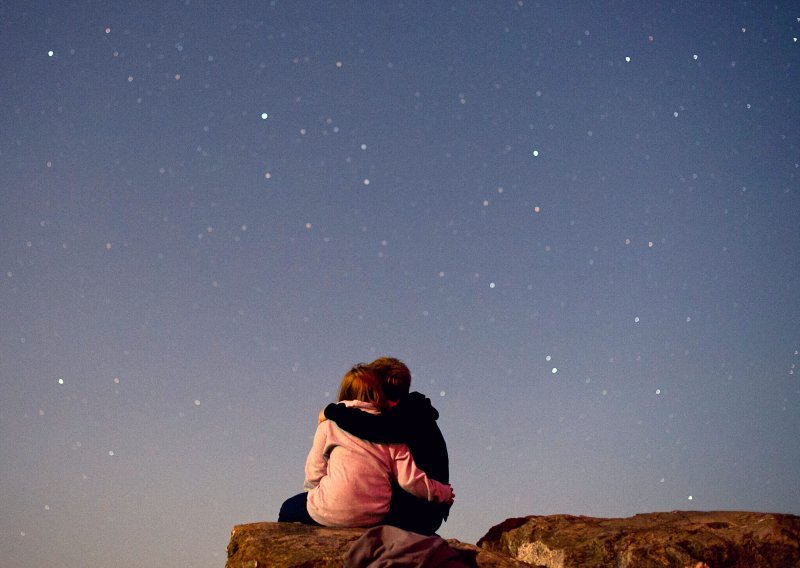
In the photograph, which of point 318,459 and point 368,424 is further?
point 318,459

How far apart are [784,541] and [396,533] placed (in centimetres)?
280

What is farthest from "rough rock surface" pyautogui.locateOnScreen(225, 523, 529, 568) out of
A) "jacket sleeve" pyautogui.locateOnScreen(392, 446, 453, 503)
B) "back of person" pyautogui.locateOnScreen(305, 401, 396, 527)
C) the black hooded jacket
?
the black hooded jacket

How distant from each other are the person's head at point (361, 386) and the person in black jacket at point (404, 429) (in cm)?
4

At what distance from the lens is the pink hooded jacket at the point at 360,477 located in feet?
13.1

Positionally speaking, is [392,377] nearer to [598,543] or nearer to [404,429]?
[404,429]

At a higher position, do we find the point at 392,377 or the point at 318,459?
the point at 392,377

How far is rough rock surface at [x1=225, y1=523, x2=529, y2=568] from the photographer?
356 centimetres

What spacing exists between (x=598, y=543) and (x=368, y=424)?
1.83 metres

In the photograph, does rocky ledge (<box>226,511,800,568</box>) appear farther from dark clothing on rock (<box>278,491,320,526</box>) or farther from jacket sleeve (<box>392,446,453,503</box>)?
jacket sleeve (<box>392,446,453,503</box>)

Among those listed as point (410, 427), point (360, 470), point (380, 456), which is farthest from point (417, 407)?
point (360, 470)

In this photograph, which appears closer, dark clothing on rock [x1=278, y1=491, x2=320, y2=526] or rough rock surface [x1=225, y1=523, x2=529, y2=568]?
rough rock surface [x1=225, y1=523, x2=529, y2=568]

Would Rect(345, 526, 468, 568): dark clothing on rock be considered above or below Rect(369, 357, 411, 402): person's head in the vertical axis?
below

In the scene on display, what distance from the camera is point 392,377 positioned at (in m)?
4.06

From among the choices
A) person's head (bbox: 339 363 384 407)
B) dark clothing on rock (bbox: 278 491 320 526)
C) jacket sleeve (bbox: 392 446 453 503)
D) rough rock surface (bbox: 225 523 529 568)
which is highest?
person's head (bbox: 339 363 384 407)
